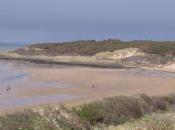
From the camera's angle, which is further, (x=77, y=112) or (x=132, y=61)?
(x=132, y=61)

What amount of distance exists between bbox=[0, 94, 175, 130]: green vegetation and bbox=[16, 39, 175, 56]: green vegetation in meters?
57.6

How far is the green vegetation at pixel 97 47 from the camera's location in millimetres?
76500

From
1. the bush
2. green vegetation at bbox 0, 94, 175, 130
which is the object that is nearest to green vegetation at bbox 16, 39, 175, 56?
green vegetation at bbox 0, 94, 175, 130

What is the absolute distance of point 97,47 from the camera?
85.2 m

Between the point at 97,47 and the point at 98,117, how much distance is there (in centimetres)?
7135

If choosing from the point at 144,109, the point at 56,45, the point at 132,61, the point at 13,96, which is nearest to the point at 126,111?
the point at 144,109

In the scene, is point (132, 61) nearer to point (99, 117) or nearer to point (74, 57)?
point (74, 57)

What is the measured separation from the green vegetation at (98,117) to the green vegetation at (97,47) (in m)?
57.6

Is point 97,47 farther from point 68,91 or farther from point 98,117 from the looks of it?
point 98,117

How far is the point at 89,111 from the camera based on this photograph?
13930 mm

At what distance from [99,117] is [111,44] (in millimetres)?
74009

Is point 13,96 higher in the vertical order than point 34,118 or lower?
lower

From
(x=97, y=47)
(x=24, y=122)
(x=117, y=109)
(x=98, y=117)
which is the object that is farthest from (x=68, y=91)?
(x=97, y=47)

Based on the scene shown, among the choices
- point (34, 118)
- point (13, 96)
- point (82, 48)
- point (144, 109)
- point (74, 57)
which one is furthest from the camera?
point (82, 48)
